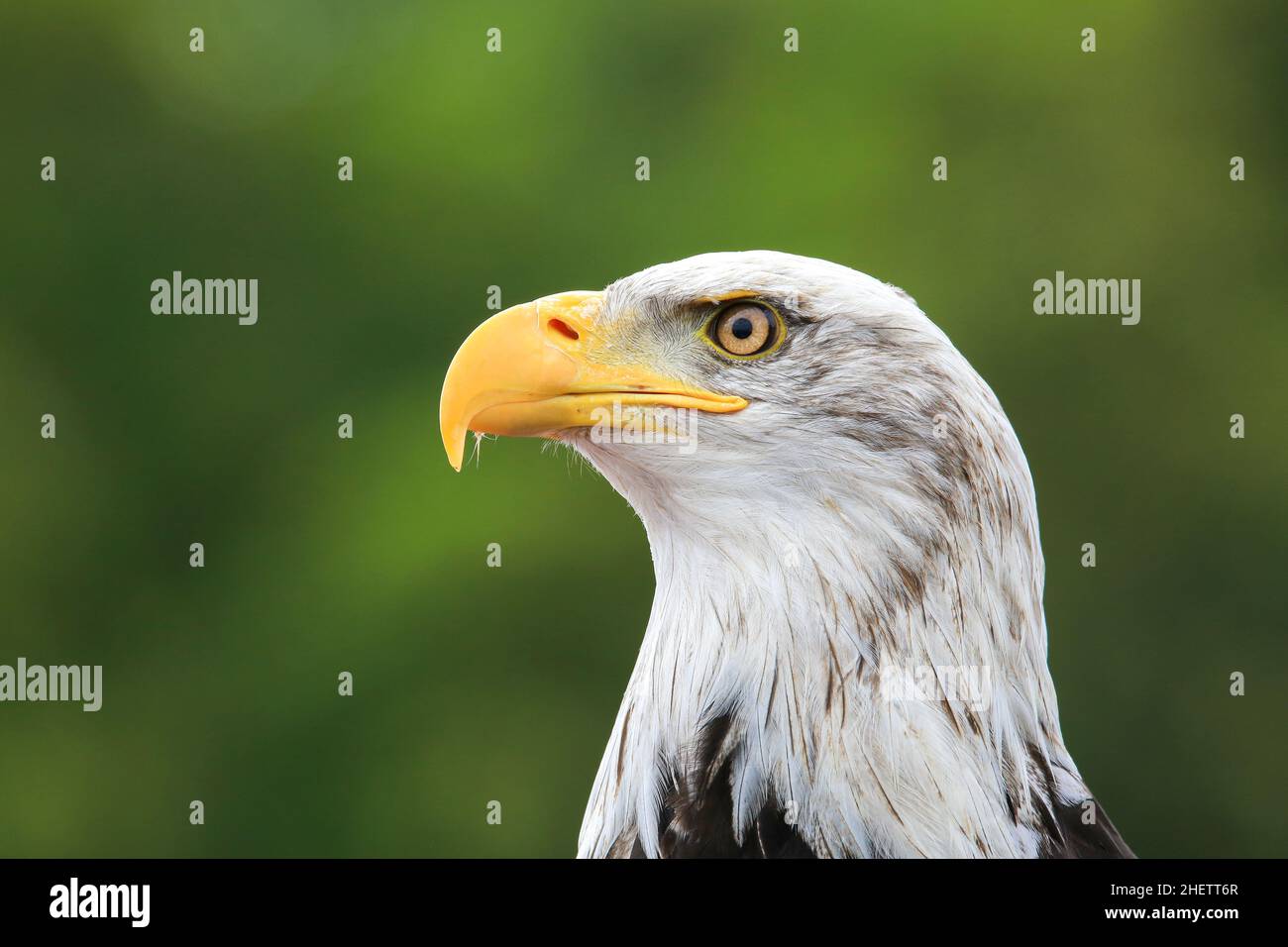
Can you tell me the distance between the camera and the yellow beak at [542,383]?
2736 millimetres

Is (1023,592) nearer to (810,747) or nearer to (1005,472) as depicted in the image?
(1005,472)

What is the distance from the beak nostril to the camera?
9.20 ft

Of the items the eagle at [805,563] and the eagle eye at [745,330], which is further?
the eagle eye at [745,330]

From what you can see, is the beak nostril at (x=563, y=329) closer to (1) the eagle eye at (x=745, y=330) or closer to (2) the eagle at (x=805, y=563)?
(2) the eagle at (x=805, y=563)

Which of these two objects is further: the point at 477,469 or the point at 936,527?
the point at 477,469

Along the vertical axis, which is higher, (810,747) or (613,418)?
(613,418)

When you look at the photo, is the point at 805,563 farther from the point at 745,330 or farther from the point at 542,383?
the point at 542,383

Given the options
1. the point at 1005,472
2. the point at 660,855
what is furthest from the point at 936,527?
the point at 660,855

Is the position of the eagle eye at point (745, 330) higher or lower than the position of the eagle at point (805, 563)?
higher

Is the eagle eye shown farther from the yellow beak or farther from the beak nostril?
the beak nostril

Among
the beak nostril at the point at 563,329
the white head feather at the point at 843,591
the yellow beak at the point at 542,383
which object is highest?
the beak nostril at the point at 563,329

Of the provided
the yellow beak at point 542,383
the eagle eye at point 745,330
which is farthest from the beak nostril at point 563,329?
the eagle eye at point 745,330

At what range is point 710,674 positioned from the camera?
105 inches

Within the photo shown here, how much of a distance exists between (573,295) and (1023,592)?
1.06 metres
